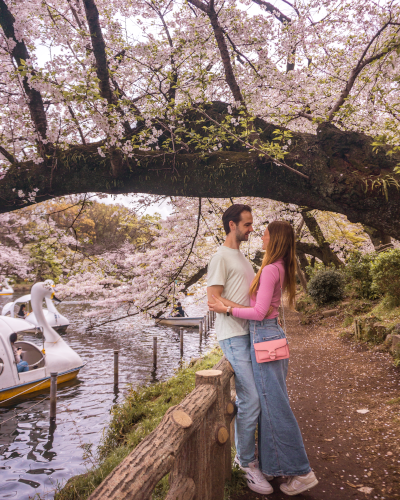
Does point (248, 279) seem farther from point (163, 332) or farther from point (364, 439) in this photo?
point (163, 332)

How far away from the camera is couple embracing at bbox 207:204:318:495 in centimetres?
238

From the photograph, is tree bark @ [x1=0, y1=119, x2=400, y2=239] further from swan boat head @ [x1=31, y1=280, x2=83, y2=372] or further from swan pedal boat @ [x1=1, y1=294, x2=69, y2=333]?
swan pedal boat @ [x1=1, y1=294, x2=69, y2=333]

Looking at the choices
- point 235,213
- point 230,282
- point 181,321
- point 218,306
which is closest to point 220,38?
point 235,213

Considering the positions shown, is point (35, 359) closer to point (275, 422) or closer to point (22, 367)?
point (22, 367)

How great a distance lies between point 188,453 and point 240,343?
33.4 inches

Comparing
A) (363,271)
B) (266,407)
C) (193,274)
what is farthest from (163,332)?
(266,407)

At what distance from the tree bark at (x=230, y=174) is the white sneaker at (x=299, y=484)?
2508 millimetres

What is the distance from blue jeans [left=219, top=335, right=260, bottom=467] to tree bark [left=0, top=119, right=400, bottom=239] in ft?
6.85

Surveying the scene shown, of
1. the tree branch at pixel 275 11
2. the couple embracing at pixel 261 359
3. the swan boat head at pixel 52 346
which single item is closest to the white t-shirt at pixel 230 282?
the couple embracing at pixel 261 359

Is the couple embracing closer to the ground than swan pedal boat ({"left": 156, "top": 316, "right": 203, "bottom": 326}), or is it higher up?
higher up

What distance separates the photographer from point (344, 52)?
23.3 feet

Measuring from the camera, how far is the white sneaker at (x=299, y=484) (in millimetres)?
2389

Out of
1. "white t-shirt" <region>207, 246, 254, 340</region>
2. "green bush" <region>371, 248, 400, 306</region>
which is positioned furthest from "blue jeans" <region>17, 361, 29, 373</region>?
"green bush" <region>371, 248, 400, 306</region>

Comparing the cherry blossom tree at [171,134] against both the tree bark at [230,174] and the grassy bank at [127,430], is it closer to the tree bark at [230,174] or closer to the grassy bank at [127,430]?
the tree bark at [230,174]
